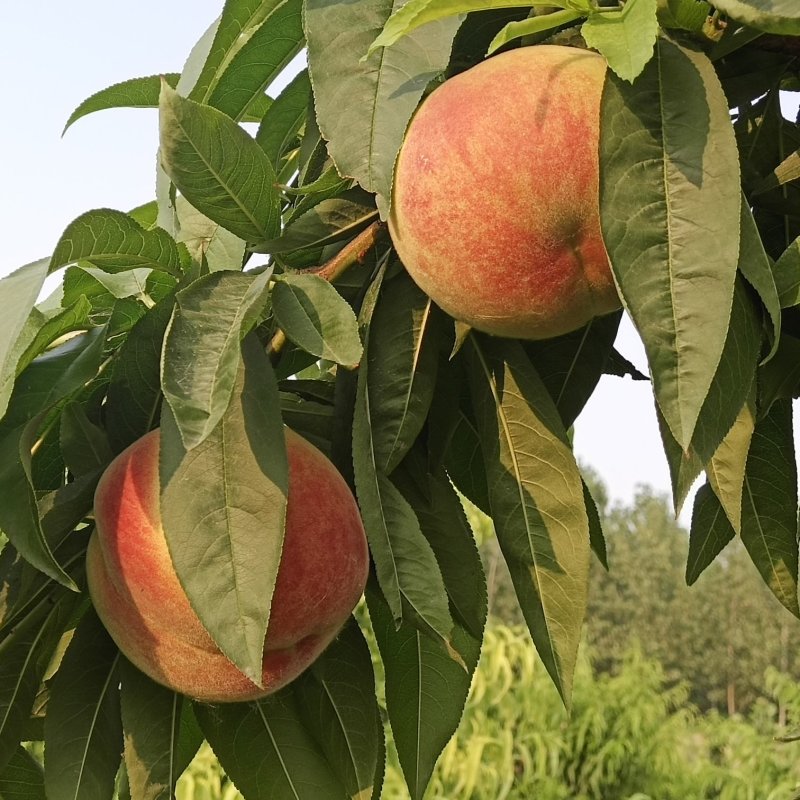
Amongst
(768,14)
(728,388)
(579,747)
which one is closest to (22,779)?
(728,388)

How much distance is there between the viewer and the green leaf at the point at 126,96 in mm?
838

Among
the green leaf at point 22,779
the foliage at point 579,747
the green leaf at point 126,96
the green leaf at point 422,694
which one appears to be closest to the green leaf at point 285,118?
the green leaf at point 126,96

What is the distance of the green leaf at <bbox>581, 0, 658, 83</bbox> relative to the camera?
0.49 metres

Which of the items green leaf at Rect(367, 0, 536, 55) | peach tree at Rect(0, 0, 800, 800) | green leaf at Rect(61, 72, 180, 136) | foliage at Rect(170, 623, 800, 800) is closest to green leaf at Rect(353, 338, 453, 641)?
peach tree at Rect(0, 0, 800, 800)

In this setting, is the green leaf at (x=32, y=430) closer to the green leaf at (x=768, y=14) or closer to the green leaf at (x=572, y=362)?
the green leaf at (x=572, y=362)

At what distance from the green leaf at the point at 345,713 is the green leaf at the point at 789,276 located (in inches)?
14.6

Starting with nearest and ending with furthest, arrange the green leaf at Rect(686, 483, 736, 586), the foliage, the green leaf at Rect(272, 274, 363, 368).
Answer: the green leaf at Rect(272, 274, 363, 368)
the green leaf at Rect(686, 483, 736, 586)
the foliage

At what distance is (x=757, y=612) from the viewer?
20.5 m

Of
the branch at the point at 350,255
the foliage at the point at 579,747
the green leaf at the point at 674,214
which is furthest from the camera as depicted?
the foliage at the point at 579,747

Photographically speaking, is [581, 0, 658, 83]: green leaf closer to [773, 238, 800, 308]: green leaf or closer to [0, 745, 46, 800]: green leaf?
[773, 238, 800, 308]: green leaf

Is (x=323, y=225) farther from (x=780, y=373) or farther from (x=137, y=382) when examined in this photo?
(x=780, y=373)

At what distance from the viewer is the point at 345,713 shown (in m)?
0.74

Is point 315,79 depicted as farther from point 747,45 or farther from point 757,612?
point 757,612

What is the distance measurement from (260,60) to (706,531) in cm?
46
